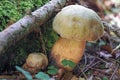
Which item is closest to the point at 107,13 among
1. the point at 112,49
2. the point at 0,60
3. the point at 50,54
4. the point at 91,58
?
the point at 112,49

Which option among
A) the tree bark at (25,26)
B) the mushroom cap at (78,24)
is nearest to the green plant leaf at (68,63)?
the mushroom cap at (78,24)

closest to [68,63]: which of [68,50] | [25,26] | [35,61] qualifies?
[68,50]

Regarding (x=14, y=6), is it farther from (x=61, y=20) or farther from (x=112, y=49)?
(x=112, y=49)

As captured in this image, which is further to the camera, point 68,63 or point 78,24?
point 68,63

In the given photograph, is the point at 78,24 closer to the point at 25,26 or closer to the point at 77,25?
the point at 77,25

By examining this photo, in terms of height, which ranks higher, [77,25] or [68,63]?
[77,25]

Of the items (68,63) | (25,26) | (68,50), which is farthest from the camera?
(68,50)
